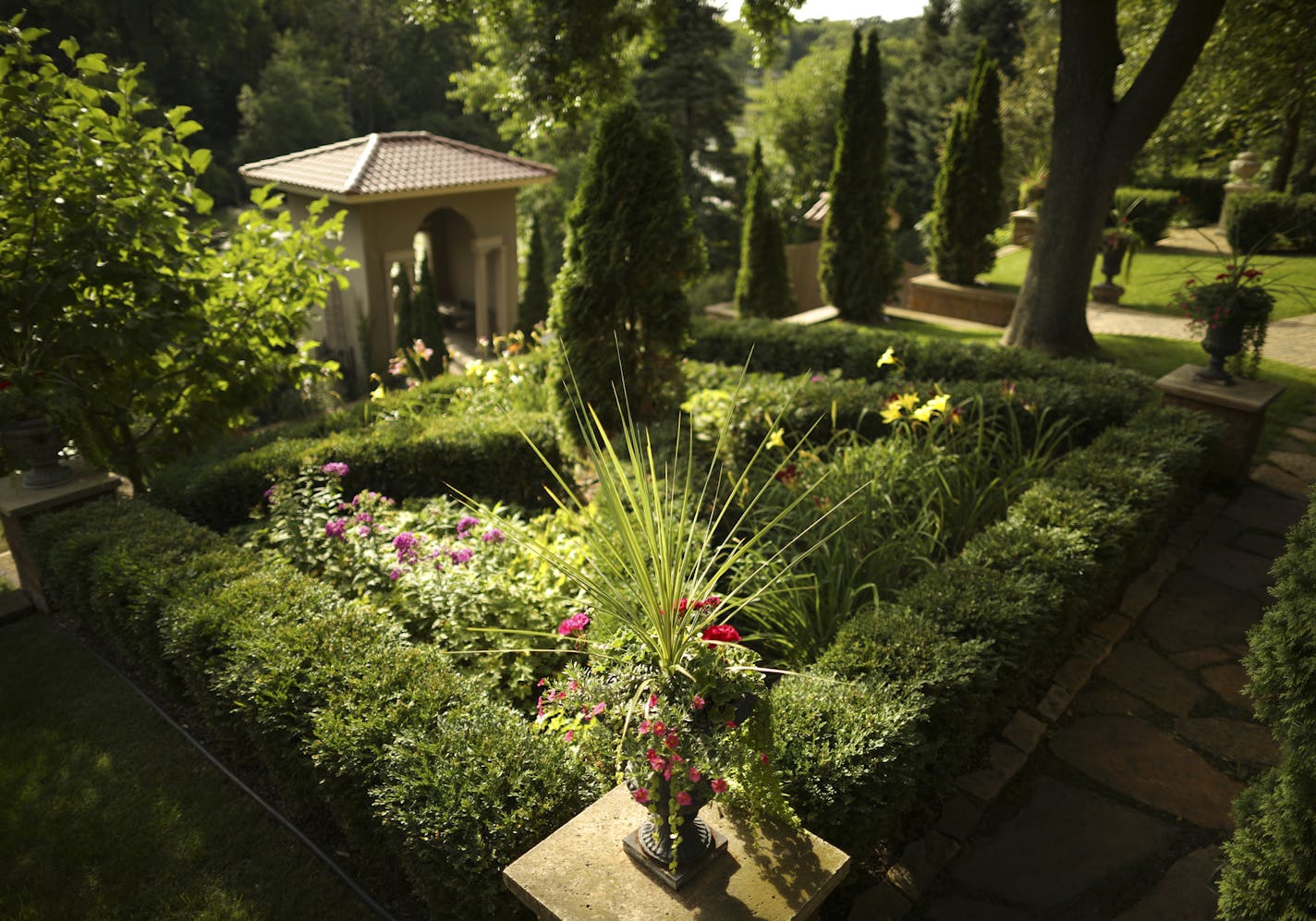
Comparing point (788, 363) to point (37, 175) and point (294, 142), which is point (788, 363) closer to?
point (37, 175)

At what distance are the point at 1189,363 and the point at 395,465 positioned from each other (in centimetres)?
679

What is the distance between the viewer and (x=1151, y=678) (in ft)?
12.7

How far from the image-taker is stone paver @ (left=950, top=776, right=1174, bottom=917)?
279 cm

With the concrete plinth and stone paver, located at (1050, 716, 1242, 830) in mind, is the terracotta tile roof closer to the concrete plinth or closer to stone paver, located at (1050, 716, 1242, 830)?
the concrete plinth

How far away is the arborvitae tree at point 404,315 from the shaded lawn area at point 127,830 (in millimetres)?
11475

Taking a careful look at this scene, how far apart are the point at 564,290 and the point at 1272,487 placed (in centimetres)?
500

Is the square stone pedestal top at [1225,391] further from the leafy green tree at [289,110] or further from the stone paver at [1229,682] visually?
the leafy green tree at [289,110]

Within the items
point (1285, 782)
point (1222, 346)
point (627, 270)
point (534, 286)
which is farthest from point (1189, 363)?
point (534, 286)

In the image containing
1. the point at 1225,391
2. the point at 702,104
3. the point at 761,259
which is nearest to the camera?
the point at 1225,391

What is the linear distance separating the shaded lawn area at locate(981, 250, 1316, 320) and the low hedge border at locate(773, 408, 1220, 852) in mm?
6522

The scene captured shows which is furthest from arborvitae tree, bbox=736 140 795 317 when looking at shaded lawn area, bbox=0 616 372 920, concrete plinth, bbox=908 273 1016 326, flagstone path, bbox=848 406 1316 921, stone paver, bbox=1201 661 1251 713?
shaded lawn area, bbox=0 616 372 920

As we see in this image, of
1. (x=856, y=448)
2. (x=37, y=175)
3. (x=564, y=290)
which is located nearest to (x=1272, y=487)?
(x=856, y=448)

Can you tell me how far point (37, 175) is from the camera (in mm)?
4246

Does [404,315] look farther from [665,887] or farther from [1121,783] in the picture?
[665,887]
